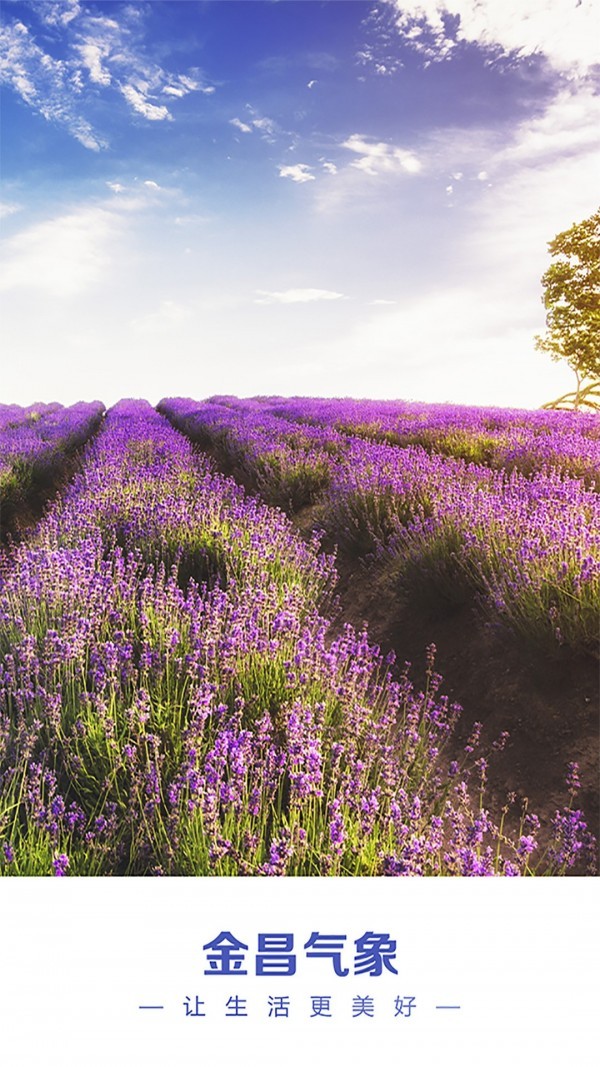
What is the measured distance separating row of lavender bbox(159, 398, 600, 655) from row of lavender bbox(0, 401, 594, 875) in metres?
0.66

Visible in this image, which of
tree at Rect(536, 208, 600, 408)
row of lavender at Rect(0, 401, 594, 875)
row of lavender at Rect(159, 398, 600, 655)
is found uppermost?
tree at Rect(536, 208, 600, 408)

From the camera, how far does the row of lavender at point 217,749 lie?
1775mm

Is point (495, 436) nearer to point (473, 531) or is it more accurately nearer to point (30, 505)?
point (473, 531)

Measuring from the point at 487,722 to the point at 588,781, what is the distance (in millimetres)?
584

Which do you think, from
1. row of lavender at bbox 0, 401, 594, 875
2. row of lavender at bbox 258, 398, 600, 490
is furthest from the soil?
row of lavender at bbox 258, 398, 600, 490

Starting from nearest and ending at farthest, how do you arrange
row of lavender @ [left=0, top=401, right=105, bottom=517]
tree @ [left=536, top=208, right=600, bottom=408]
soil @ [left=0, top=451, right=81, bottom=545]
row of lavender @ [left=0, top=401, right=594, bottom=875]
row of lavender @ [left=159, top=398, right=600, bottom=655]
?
row of lavender @ [left=0, top=401, right=594, bottom=875], row of lavender @ [left=159, top=398, right=600, bottom=655], soil @ [left=0, top=451, right=81, bottom=545], row of lavender @ [left=0, top=401, right=105, bottom=517], tree @ [left=536, top=208, right=600, bottom=408]

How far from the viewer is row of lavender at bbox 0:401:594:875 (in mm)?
1775

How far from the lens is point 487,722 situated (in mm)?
3176

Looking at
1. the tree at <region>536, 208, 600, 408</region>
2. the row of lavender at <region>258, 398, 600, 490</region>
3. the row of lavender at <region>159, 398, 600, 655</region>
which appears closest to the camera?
the row of lavender at <region>159, 398, 600, 655</region>

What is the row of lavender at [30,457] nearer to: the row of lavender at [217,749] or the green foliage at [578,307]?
the row of lavender at [217,749]

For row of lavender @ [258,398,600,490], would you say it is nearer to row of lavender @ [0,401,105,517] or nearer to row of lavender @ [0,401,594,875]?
row of lavender @ [0,401,594,875]

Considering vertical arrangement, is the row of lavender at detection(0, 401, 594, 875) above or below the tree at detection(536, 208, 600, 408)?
below

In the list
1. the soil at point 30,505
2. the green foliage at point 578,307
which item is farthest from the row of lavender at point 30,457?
the green foliage at point 578,307

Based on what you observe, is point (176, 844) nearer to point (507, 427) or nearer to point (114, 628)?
point (114, 628)
